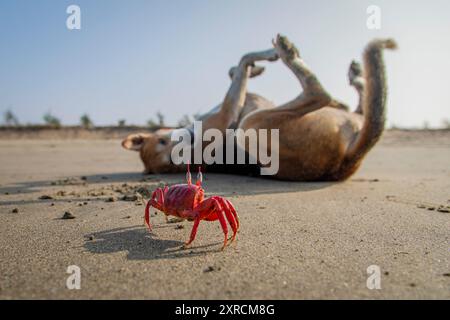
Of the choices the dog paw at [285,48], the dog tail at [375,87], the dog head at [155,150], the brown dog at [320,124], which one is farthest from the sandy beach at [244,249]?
the dog head at [155,150]

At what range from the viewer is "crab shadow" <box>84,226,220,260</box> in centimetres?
192

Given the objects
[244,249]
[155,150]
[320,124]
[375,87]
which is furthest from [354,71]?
[244,249]

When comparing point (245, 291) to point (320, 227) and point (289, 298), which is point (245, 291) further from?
point (320, 227)

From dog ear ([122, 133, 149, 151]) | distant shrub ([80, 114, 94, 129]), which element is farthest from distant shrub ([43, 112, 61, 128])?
dog ear ([122, 133, 149, 151])

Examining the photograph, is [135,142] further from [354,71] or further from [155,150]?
[354,71]

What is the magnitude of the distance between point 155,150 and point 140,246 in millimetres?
3813

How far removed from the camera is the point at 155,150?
18.9 ft

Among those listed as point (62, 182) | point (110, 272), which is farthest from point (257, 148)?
point (110, 272)

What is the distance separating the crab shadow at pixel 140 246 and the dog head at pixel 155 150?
11.1ft

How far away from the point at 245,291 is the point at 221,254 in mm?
483

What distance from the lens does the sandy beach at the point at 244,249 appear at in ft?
4.84

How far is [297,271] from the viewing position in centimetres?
165

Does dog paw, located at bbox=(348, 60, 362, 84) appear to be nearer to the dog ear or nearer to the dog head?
the dog head

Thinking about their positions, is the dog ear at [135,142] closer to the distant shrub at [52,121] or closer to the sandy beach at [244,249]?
the sandy beach at [244,249]
